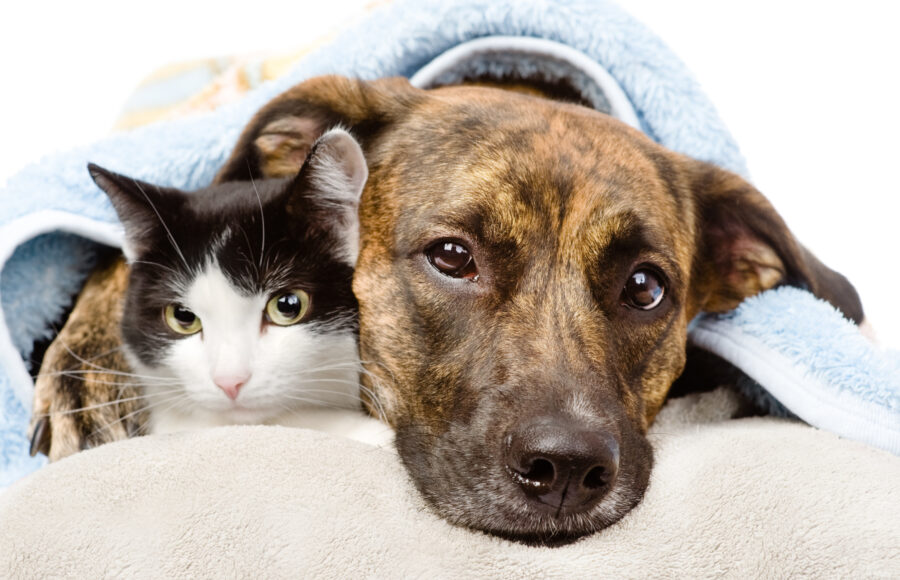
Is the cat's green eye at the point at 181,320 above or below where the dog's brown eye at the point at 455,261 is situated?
below

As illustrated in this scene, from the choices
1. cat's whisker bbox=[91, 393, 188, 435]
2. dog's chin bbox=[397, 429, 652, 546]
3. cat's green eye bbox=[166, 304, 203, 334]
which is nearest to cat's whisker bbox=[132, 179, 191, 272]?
cat's green eye bbox=[166, 304, 203, 334]

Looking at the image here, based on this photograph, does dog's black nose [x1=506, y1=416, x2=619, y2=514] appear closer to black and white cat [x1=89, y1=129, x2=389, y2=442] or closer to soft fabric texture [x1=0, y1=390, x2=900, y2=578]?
soft fabric texture [x1=0, y1=390, x2=900, y2=578]

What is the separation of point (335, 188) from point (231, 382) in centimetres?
51

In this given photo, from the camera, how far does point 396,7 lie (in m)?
2.76

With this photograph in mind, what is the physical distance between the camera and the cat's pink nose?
67.6 inches

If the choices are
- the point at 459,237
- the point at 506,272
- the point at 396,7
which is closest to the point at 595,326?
the point at 506,272

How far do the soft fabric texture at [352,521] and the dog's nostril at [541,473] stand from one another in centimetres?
12

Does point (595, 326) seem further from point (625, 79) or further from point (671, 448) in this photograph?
point (625, 79)

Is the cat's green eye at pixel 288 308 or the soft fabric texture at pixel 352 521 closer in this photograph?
the soft fabric texture at pixel 352 521

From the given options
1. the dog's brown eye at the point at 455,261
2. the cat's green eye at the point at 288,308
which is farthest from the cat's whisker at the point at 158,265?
the dog's brown eye at the point at 455,261

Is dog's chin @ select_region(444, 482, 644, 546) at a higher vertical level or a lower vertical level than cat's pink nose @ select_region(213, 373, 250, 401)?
lower

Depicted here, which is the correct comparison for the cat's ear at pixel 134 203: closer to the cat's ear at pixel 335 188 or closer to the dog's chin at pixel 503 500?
the cat's ear at pixel 335 188

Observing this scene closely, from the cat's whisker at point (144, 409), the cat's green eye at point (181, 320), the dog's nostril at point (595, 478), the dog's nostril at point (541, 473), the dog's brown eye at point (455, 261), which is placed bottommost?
the cat's whisker at point (144, 409)

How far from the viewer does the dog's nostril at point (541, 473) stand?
4.81 ft
